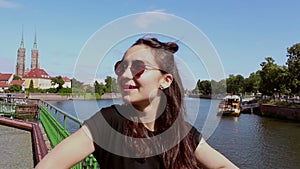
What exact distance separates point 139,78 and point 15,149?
27.2 ft

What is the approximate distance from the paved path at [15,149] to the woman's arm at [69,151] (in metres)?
6.25

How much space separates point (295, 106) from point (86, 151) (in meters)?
42.1

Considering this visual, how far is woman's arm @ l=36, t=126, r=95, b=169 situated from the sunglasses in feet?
0.85

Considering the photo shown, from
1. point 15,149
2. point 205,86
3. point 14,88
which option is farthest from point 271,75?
point 14,88

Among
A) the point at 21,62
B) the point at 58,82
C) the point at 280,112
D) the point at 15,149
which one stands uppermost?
the point at 21,62

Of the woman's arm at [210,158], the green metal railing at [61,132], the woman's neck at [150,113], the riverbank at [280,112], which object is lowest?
the riverbank at [280,112]

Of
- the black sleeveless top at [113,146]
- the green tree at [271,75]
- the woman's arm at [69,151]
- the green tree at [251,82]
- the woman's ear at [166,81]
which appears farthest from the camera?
the green tree at [251,82]

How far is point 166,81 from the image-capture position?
1.31 metres

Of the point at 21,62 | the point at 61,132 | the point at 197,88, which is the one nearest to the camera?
the point at 197,88

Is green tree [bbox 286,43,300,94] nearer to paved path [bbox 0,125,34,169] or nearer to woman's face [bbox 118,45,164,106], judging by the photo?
paved path [bbox 0,125,34,169]

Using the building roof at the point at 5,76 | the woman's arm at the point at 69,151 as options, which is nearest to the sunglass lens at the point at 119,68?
the woman's arm at the point at 69,151

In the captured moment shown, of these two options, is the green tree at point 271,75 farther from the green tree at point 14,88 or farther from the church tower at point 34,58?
the church tower at point 34,58

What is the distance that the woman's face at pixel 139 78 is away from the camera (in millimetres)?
1236

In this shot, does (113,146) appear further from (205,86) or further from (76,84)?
(205,86)
